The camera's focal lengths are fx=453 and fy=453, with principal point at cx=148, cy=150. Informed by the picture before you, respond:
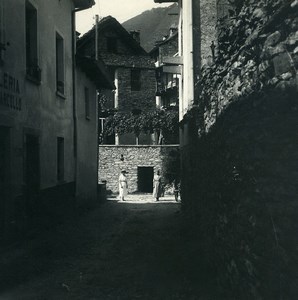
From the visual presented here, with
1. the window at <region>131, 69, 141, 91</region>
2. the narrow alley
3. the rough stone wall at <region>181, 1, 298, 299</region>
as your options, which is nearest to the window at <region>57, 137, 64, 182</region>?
the narrow alley

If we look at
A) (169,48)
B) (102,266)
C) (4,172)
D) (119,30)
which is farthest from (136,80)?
(102,266)

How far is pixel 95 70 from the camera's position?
1494cm

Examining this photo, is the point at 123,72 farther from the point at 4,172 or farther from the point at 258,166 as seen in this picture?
the point at 258,166

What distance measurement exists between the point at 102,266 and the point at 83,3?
30.5 feet

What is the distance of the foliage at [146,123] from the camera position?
104 ft

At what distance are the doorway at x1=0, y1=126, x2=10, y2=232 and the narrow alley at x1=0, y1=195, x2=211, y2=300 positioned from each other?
0.67 m

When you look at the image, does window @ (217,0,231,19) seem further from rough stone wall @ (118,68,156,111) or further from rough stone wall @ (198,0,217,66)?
rough stone wall @ (118,68,156,111)

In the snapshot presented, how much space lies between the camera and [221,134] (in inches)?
210

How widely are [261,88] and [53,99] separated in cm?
773

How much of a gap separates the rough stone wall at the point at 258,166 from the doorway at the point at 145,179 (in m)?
22.8

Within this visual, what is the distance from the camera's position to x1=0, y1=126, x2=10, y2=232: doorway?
781cm

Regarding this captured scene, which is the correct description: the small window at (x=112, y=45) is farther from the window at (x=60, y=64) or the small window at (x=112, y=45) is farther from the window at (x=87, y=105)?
the window at (x=60, y=64)

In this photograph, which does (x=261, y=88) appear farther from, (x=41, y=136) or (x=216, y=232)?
(x=41, y=136)

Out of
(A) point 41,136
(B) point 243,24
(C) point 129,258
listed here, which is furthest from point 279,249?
(A) point 41,136
